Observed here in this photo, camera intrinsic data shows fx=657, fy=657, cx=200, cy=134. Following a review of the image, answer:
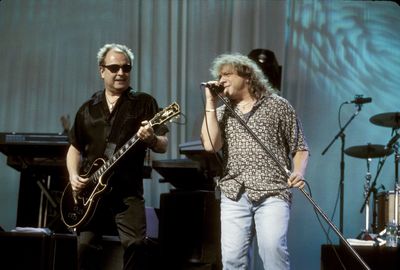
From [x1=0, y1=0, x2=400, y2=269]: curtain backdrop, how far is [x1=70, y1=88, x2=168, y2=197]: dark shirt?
7.82 feet

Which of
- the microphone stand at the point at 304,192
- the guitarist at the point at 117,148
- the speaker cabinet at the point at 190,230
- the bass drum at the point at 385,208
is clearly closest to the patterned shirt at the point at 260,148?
the microphone stand at the point at 304,192

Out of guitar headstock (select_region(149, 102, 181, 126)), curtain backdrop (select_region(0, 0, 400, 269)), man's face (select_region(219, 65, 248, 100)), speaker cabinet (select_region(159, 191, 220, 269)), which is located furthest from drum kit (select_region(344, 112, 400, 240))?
guitar headstock (select_region(149, 102, 181, 126))

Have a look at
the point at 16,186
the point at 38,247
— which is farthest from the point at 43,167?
the point at 16,186

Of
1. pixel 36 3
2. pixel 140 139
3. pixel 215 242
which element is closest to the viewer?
pixel 140 139

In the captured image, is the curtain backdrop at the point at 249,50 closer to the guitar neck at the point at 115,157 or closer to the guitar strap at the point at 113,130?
the guitar strap at the point at 113,130

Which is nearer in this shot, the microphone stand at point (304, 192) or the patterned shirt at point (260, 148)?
the microphone stand at point (304, 192)

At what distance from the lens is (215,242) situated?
14.7 feet

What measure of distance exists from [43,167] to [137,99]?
5.31 ft

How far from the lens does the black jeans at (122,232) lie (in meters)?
3.71

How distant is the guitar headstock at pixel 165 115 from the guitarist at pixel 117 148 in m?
0.08

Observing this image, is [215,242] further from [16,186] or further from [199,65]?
[16,186]

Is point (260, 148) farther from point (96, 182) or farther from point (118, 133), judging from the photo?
point (96, 182)

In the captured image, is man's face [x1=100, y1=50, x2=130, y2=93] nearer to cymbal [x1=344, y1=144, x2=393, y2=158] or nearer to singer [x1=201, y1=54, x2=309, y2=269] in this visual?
singer [x1=201, y1=54, x2=309, y2=269]

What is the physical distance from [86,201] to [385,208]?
2857mm
